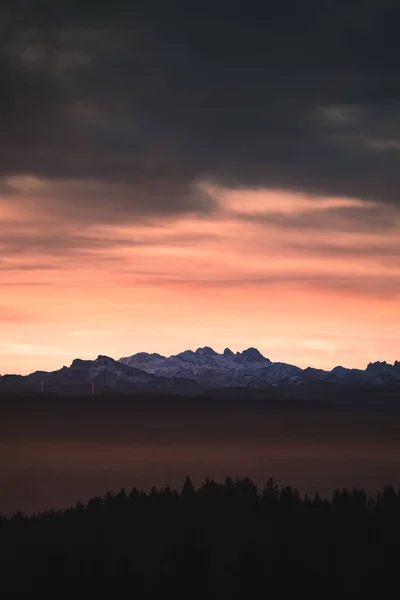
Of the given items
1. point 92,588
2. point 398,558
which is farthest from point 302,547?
point 92,588

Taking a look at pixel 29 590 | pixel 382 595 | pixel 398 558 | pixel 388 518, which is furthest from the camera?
pixel 388 518

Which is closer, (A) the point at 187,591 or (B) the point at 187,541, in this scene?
(A) the point at 187,591

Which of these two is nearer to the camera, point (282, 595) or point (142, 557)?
point (282, 595)

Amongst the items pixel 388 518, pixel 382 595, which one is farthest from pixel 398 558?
pixel 388 518

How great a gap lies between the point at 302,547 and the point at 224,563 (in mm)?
12636

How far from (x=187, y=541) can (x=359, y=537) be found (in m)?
29.9

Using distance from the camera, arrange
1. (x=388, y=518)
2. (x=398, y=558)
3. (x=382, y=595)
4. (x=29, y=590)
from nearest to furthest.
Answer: (x=382, y=595) → (x=398, y=558) → (x=29, y=590) → (x=388, y=518)

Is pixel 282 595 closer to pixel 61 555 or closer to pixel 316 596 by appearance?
pixel 316 596

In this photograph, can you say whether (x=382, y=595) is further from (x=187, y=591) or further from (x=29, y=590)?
(x=29, y=590)

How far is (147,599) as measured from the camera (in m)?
166

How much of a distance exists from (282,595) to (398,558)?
781 inches

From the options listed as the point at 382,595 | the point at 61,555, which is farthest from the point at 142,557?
the point at 382,595

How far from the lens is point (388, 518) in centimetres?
19925

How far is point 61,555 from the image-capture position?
199375mm
